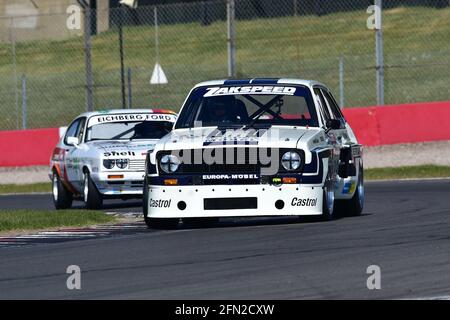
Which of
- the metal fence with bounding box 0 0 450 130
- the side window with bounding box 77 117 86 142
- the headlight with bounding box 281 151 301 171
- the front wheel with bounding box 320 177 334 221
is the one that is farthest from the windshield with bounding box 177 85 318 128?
the metal fence with bounding box 0 0 450 130

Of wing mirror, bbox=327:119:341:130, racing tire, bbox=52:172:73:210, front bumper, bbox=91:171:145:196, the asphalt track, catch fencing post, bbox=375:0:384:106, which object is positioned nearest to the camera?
the asphalt track

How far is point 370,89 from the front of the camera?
1245 inches

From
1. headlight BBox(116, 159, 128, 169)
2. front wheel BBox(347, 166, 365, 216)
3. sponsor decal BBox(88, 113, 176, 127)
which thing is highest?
sponsor decal BBox(88, 113, 176, 127)

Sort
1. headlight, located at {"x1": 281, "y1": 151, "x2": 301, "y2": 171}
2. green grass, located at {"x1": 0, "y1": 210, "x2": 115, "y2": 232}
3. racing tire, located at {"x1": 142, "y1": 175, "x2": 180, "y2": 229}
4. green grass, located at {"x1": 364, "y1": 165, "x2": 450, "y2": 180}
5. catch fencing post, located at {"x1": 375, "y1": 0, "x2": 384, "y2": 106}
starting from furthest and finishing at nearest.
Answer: catch fencing post, located at {"x1": 375, "y1": 0, "x2": 384, "y2": 106} < green grass, located at {"x1": 364, "y1": 165, "x2": 450, "y2": 180} < green grass, located at {"x1": 0, "y1": 210, "x2": 115, "y2": 232} < racing tire, located at {"x1": 142, "y1": 175, "x2": 180, "y2": 229} < headlight, located at {"x1": 281, "y1": 151, "x2": 301, "y2": 171}

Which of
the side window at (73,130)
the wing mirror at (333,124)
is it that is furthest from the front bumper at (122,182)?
the wing mirror at (333,124)

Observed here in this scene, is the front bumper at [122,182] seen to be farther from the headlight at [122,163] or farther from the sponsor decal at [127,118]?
the sponsor decal at [127,118]

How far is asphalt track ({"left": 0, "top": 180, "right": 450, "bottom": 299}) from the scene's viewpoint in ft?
29.8

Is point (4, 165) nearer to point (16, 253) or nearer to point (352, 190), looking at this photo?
point (352, 190)

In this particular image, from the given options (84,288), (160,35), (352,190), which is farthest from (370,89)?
(84,288)

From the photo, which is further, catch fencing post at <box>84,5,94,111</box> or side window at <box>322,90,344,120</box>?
catch fencing post at <box>84,5,94,111</box>

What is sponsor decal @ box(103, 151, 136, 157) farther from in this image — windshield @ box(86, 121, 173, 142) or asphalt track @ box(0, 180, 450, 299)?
asphalt track @ box(0, 180, 450, 299)

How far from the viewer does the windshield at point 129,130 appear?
1989cm

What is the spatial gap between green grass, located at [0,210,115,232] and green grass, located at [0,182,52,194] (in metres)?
9.71
